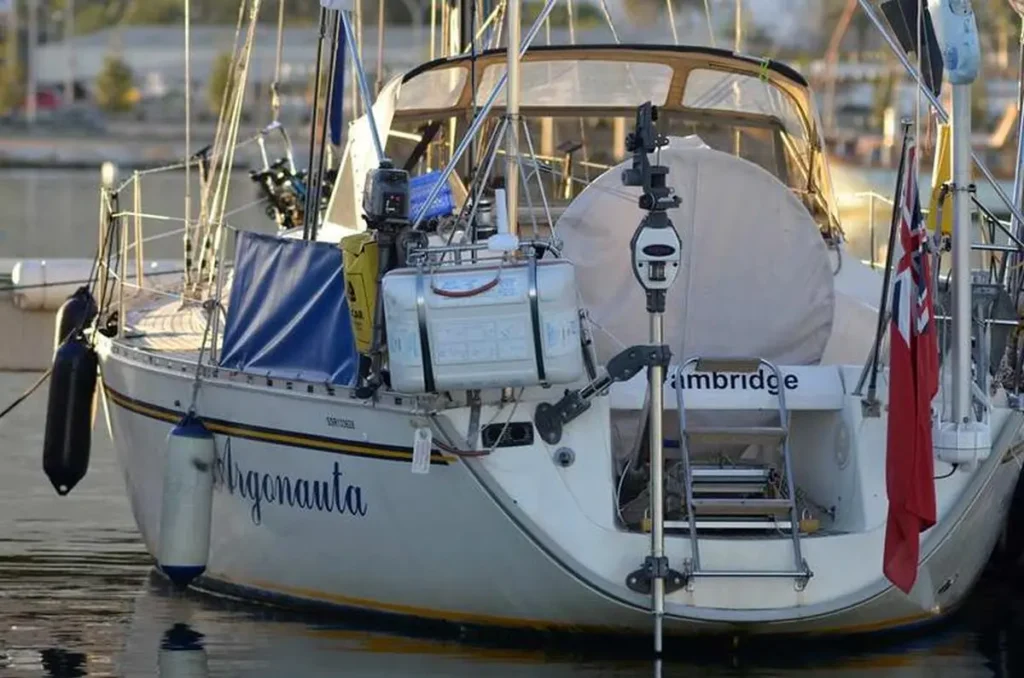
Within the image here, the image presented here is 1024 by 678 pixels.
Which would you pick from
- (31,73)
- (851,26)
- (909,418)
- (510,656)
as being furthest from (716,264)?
(31,73)

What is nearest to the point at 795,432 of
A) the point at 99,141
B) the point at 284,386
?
the point at 284,386

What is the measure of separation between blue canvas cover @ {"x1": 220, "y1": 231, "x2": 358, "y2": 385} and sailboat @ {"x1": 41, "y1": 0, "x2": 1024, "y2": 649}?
2cm

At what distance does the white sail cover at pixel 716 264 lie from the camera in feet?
31.0

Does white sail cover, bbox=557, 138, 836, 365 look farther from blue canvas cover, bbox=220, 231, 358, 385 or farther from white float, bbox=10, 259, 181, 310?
white float, bbox=10, 259, 181, 310

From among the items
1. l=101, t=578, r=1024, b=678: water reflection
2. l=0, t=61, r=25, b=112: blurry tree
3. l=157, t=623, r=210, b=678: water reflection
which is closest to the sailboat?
l=101, t=578, r=1024, b=678: water reflection

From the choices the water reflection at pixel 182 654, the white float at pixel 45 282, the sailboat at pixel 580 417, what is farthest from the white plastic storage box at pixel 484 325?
the white float at pixel 45 282

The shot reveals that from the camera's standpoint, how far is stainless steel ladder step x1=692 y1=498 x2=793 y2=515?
29.2 feet

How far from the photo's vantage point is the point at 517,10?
29.2 feet

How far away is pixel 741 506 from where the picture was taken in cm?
894

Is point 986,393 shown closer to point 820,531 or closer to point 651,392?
point 820,531

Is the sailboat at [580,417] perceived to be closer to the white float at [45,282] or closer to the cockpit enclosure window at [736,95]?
the cockpit enclosure window at [736,95]

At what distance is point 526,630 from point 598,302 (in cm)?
137

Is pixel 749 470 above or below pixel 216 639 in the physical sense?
above

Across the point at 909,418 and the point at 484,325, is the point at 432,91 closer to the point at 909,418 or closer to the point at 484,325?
the point at 484,325
